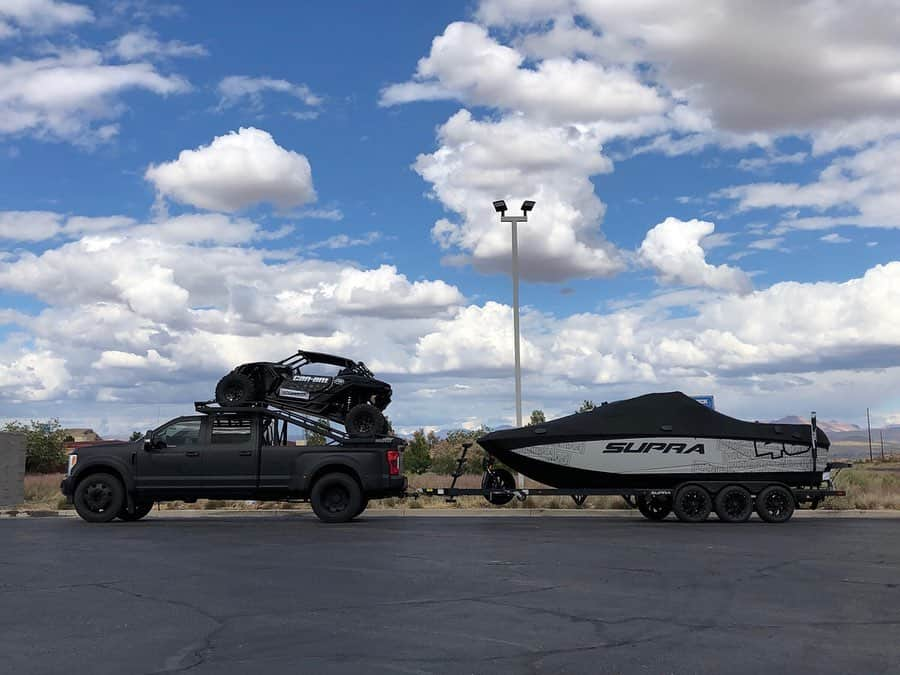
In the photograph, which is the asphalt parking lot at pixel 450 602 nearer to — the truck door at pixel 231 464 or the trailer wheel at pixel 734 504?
the truck door at pixel 231 464

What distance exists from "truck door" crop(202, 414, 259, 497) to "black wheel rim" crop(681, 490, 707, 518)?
805 cm

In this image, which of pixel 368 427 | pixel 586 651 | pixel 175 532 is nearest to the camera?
pixel 586 651

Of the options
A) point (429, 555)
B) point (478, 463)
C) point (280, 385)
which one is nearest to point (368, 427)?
point (280, 385)

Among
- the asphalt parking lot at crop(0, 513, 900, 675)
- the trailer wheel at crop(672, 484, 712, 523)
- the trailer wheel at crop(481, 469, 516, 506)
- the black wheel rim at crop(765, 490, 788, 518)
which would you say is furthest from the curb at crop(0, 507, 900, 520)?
the asphalt parking lot at crop(0, 513, 900, 675)

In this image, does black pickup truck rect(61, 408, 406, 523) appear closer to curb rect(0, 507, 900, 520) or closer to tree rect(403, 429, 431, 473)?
curb rect(0, 507, 900, 520)

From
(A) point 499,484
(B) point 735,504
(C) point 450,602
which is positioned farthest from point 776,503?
(C) point 450,602

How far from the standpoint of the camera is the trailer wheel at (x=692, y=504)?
18.1 metres

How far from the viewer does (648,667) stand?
651 cm

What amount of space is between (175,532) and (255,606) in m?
7.84

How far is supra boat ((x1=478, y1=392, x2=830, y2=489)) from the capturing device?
59.8 feet

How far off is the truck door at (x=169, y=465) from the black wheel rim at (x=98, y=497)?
0.69 metres

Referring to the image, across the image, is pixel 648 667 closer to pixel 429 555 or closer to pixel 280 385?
pixel 429 555

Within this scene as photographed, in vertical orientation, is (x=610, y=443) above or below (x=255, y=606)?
above

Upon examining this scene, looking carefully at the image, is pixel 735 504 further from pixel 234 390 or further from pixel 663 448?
pixel 234 390
